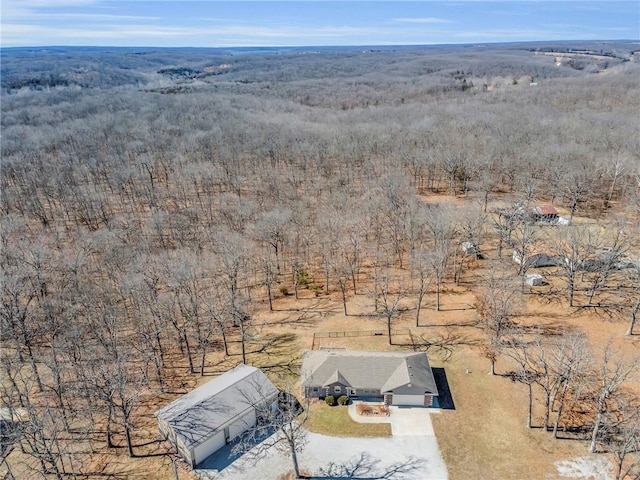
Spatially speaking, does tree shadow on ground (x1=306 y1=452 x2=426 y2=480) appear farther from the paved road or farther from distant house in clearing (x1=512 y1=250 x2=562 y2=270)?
distant house in clearing (x1=512 y1=250 x2=562 y2=270)

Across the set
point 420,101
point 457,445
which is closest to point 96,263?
point 457,445

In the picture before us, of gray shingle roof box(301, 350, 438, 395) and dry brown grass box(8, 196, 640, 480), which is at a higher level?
gray shingle roof box(301, 350, 438, 395)

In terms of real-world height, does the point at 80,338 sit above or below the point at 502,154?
below

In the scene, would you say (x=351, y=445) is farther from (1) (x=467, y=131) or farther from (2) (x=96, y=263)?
(1) (x=467, y=131)

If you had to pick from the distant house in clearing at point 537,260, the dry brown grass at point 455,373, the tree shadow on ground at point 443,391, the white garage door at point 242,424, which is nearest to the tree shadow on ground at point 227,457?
the white garage door at point 242,424

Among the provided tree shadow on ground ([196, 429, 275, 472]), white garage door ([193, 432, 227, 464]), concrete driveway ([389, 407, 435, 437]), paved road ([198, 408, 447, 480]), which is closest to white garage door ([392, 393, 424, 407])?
concrete driveway ([389, 407, 435, 437])

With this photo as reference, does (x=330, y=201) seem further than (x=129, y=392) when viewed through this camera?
Yes

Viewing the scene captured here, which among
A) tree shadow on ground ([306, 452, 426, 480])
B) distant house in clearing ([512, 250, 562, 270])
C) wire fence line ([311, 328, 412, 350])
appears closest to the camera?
tree shadow on ground ([306, 452, 426, 480])
